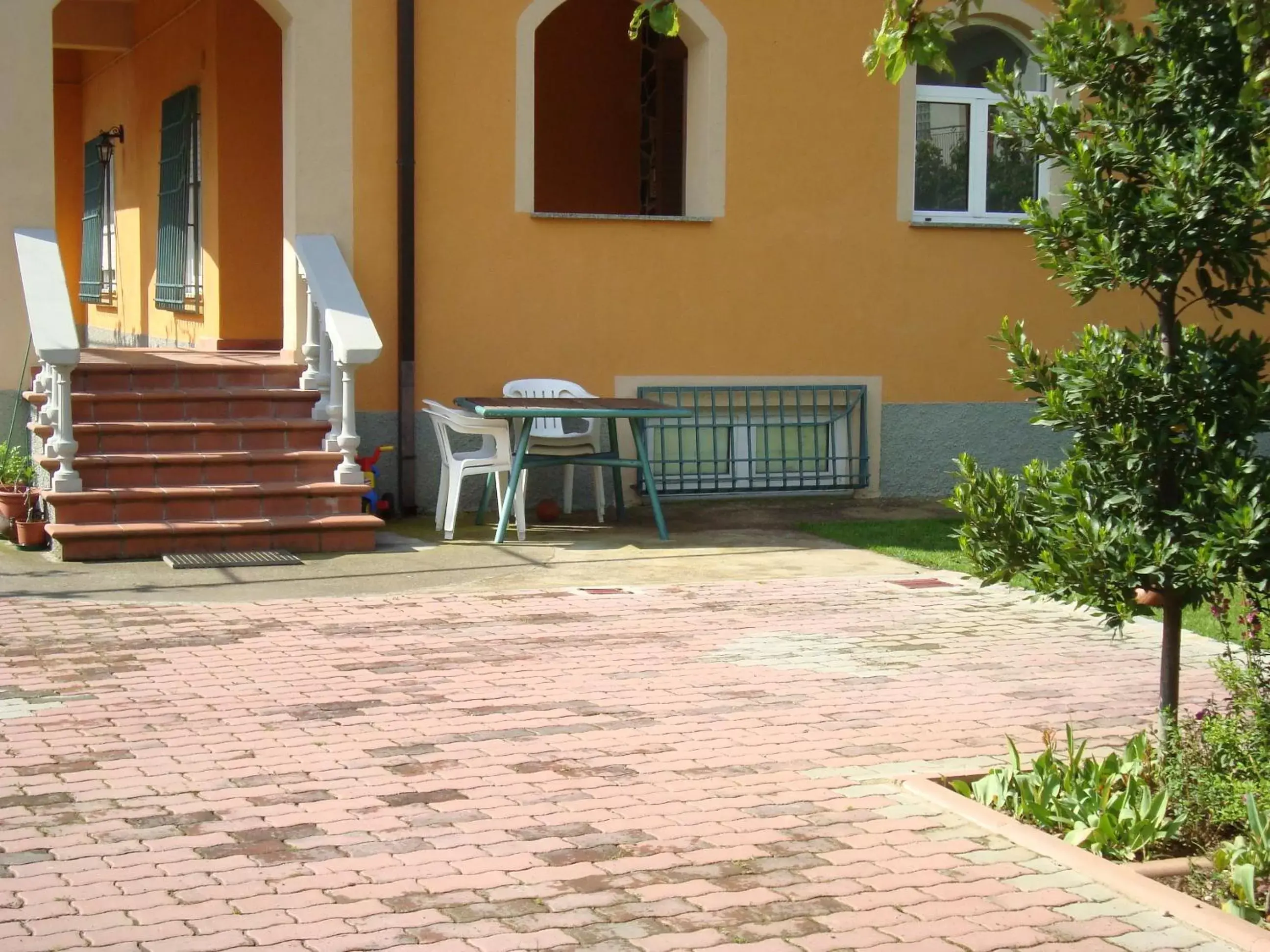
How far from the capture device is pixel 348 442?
31.8 feet

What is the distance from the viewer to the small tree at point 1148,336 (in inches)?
171

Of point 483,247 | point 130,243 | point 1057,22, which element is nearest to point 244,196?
point 483,247

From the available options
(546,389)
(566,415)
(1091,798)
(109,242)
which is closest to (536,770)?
(1091,798)

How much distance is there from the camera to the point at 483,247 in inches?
434

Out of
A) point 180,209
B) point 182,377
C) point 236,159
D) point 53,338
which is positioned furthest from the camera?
point 180,209

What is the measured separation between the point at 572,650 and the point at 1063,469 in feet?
9.37

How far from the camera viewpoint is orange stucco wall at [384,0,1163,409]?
10.9m

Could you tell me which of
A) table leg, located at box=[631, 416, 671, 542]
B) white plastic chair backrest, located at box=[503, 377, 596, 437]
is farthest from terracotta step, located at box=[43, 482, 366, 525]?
table leg, located at box=[631, 416, 671, 542]

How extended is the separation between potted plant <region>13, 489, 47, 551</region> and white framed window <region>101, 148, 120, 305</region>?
7862 millimetres

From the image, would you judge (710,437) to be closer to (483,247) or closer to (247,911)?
(483,247)

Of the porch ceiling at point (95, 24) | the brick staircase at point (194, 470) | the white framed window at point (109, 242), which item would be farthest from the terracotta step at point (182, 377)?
the white framed window at point (109, 242)

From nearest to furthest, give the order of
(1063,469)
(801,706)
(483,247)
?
1. (1063,469)
2. (801,706)
3. (483,247)

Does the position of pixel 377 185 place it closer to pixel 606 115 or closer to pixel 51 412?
pixel 51 412

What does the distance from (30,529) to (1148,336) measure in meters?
6.78
